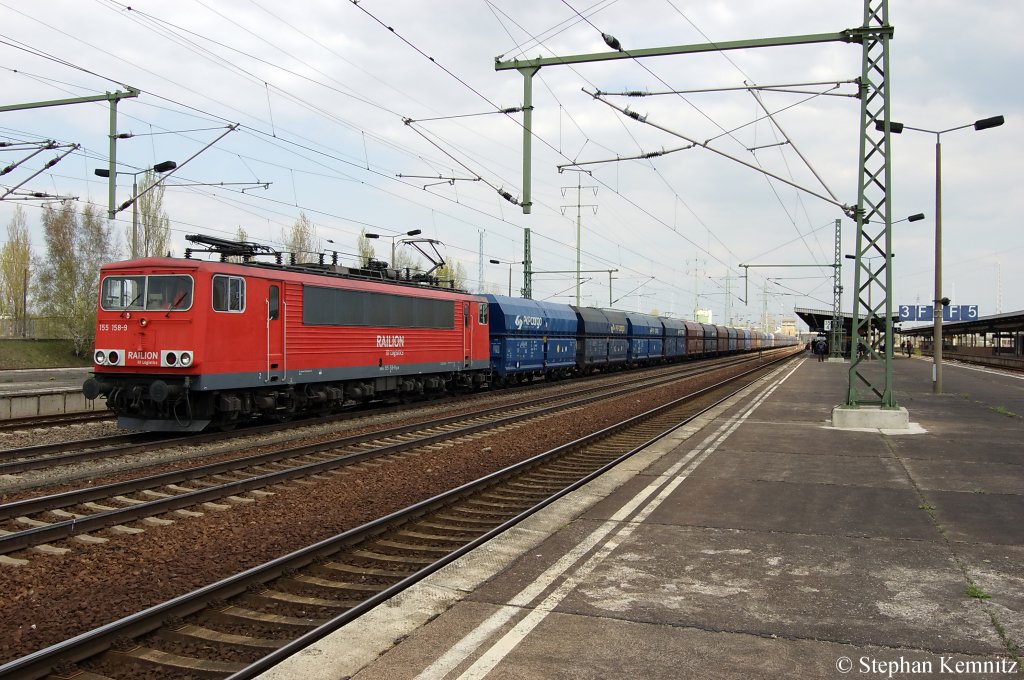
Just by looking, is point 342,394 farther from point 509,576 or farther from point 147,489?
point 509,576

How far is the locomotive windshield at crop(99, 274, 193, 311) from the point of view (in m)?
13.0

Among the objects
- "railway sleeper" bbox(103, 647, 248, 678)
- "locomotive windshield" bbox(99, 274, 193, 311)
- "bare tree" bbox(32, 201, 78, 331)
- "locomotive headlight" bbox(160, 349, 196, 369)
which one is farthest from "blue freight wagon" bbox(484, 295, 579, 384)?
"bare tree" bbox(32, 201, 78, 331)

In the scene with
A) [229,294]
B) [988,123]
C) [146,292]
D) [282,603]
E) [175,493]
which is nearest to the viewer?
[282,603]

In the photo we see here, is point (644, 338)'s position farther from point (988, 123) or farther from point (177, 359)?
point (177, 359)

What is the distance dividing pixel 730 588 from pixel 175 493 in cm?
669

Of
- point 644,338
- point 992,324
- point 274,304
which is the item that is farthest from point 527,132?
point 992,324

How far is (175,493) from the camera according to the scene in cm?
895

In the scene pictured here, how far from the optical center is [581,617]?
15.4 feet

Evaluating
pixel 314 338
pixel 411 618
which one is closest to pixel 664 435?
pixel 314 338

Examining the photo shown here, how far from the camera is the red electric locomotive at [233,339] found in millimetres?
12906

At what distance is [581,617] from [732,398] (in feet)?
62.9

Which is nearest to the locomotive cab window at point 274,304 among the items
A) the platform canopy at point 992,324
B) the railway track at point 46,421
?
the railway track at point 46,421

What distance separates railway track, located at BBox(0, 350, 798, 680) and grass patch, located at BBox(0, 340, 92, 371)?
40.1 metres

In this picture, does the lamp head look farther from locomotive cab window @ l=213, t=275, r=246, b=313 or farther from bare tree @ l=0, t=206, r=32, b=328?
bare tree @ l=0, t=206, r=32, b=328
